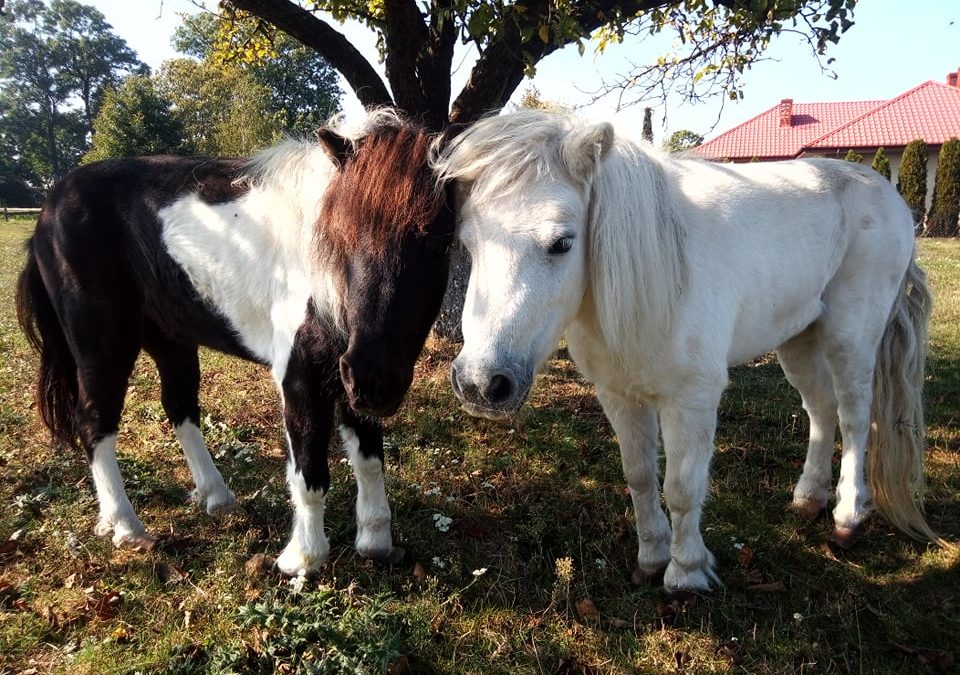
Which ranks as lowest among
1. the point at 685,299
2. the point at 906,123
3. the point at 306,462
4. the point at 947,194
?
the point at 947,194

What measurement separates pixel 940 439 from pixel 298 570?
444 cm

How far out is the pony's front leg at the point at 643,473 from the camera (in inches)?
108

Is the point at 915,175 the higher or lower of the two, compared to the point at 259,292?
lower

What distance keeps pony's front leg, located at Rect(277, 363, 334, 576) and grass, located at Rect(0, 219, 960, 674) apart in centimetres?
14

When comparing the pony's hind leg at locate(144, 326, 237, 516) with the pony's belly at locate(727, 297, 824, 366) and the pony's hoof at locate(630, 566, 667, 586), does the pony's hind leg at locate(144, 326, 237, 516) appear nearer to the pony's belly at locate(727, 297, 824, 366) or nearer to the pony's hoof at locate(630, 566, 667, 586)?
the pony's hoof at locate(630, 566, 667, 586)

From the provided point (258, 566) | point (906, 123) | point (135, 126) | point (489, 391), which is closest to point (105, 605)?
point (258, 566)

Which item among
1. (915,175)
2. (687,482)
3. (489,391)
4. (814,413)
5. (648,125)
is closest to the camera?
(489,391)

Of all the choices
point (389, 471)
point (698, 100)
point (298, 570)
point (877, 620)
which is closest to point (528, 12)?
point (698, 100)

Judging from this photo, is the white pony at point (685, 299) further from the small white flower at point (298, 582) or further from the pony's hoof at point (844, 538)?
the small white flower at point (298, 582)

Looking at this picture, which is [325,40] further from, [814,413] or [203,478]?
[814,413]

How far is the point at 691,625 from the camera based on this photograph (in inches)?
96.8

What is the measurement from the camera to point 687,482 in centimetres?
247

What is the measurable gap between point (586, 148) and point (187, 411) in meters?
2.86

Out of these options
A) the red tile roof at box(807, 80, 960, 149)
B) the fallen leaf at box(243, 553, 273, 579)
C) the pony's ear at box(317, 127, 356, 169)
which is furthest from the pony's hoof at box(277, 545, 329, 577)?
the red tile roof at box(807, 80, 960, 149)
